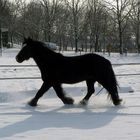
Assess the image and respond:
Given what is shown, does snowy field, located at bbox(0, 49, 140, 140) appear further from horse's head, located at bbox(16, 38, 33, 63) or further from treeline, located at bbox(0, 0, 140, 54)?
treeline, located at bbox(0, 0, 140, 54)

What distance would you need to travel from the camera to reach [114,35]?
64500 millimetres

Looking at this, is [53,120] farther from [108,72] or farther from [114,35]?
[114,35]

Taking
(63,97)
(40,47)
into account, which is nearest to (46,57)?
(40,47)

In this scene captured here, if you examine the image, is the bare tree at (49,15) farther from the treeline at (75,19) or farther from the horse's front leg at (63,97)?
the horse's front leg at (63,97)

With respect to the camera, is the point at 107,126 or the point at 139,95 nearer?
the point at 107,126

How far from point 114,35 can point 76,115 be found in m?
58.2

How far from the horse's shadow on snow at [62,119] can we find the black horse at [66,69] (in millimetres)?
514

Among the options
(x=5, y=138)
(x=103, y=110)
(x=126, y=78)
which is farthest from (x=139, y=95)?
(x=126, y=78)

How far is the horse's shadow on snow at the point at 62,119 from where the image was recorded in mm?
6021

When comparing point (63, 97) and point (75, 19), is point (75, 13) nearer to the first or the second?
point (75, 19)

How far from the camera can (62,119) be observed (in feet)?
22.2

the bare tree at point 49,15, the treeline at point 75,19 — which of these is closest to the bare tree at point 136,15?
the treeline at point 75,19

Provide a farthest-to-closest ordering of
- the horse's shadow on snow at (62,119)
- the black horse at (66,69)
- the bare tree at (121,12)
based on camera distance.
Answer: the bare tree at (121,12) → the black horse at (66,69) → the horse's shadow on snow at (62,119)

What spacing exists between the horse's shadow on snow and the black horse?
51cm
